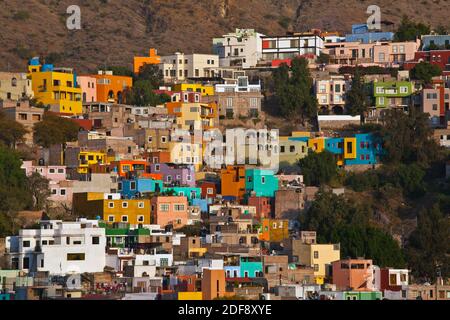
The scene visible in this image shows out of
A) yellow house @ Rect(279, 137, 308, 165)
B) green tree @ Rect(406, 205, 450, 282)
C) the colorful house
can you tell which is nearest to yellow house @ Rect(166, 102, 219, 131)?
yellow house @ Rect(279, 137, 308, 165)

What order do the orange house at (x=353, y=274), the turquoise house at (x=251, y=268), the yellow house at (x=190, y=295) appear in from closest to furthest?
the yellow house at (x=190, y=295) < the orange house at (x=353, y=274) < the turquoise house at (x=251, y=268)

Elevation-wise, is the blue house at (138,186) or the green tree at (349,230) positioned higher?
the blue house at (138,186)

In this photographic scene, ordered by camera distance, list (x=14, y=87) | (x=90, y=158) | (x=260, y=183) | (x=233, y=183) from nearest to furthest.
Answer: (x=260, y=183), (x=233, y=183), (x=90, y=158), (x=14, y=87)

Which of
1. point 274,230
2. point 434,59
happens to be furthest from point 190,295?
point 434,59

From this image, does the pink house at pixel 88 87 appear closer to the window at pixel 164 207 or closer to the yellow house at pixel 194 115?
the yellow house at pixel 194 115

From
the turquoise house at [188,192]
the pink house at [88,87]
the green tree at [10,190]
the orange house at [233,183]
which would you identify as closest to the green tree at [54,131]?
the green tree at [10,190]

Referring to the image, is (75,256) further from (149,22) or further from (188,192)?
(149,22)
